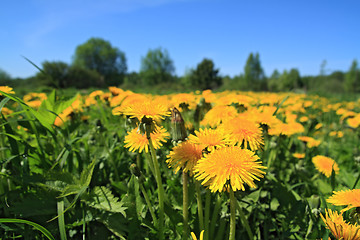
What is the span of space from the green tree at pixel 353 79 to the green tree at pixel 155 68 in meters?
31.6

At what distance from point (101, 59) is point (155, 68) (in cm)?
1106

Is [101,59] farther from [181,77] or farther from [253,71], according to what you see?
[253,71]

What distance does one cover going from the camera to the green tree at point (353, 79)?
122 ft

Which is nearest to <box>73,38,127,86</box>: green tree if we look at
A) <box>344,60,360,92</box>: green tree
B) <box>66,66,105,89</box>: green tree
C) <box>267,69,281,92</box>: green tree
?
<box>66,66,105,89</box>: green tree

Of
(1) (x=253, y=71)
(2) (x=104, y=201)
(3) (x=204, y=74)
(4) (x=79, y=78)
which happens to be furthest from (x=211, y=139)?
(1) (x=253, y=71)

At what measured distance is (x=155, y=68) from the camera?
43312 mm

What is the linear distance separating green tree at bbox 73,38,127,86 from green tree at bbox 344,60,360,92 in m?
41.4

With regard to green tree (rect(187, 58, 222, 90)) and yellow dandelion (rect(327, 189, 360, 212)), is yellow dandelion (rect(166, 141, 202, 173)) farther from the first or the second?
green tree (rect(187, 58, 222, 90))

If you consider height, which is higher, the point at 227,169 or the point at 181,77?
the point at 181,77

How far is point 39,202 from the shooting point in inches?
34.5

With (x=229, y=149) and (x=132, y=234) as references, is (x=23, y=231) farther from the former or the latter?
(x=229, y=149)

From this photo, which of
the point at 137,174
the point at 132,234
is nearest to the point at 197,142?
the point at 137,174

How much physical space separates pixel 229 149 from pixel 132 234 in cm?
53

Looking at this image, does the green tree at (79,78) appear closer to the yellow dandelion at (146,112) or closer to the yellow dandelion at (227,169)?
the yellow dandelion at (146,112)
